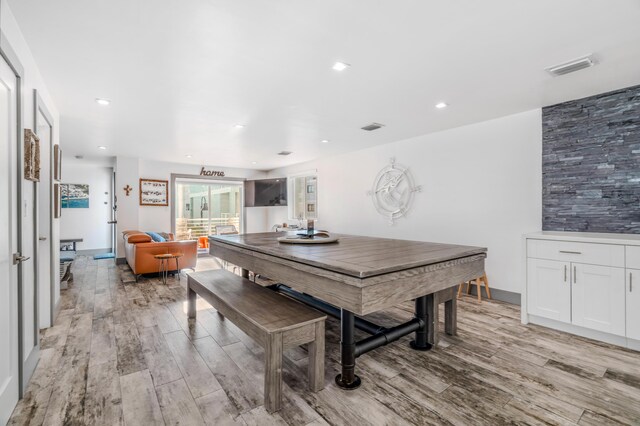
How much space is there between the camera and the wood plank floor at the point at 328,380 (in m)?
1.73

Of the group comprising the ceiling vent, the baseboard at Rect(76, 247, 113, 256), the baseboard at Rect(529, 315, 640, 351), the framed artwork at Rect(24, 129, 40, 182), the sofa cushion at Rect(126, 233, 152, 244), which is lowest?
the baseboard at Rect(529, 315, 640, 351)

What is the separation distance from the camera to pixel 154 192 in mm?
7129

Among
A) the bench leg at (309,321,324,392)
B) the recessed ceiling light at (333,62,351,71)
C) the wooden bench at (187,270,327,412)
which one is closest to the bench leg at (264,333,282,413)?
the wooden bench at (187,270,327,412)

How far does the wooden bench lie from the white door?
1.20 metres

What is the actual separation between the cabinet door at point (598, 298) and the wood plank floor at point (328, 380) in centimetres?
20

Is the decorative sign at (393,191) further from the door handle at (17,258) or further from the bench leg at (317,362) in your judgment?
the door handle at (17,258)

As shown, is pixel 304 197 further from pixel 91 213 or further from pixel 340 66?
pixel 91 213

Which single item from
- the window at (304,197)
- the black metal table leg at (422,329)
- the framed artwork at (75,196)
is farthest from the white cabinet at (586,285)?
the framed artwork at (75,196)

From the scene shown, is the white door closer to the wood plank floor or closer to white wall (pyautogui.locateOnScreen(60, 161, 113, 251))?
the wood plank floor

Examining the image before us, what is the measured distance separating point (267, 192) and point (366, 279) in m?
6.84

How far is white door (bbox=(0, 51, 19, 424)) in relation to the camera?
5.39ft

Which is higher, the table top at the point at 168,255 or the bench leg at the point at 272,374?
the table top at the point at 168,255

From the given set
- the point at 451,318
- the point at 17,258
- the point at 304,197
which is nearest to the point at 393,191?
the point at 451,318

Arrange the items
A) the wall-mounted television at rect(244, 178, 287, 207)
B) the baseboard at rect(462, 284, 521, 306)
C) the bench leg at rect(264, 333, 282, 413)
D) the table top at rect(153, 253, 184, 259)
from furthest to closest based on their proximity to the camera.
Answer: the wall-mounted television at rect(244, 178, 287, 207), the table top at rect(153, 253, 184, 259), the baseboard at rect(462, 284, 521, 306), the bench leg at rect(264, 333, 282, 413)
